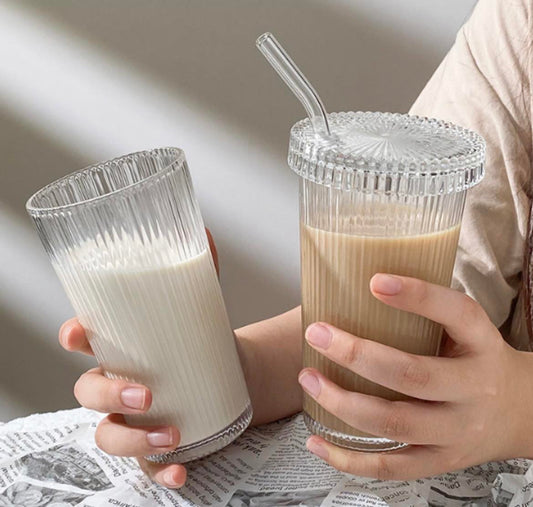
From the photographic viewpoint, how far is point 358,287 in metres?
0.42

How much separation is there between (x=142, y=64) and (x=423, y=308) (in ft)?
2.48

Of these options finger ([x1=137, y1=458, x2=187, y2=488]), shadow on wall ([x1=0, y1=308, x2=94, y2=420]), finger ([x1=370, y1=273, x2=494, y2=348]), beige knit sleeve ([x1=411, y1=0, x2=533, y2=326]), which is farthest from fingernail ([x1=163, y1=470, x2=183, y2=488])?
shadow on wall ([x1=0, y1=308, x2=94, y2=420])

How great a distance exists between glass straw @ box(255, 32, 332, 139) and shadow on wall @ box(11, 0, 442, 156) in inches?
23.3

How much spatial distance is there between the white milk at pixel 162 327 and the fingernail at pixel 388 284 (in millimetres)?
130

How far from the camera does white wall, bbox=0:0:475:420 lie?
983 millimetres

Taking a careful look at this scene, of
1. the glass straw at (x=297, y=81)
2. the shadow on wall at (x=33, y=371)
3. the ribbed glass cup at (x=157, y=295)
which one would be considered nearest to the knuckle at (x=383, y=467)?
the ribbed glass cup at (x=157, y=295)

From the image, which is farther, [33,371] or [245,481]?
[33,371]

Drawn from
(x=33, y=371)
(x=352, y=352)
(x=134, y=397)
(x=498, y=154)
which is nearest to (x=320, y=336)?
(x=352, y=352)

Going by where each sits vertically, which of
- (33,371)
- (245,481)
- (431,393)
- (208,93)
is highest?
(208,93)

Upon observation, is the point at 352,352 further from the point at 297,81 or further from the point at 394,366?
the point at 297,81

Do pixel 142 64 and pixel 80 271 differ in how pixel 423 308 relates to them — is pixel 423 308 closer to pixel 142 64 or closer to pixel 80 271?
pixel 80 271

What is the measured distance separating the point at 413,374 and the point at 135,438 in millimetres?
200

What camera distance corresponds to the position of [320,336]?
1.38ft

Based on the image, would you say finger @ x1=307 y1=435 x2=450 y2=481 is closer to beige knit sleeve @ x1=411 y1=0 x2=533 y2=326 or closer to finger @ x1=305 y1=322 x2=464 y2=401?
finger @ x1=305 y1=322 x2=464 y2=401
